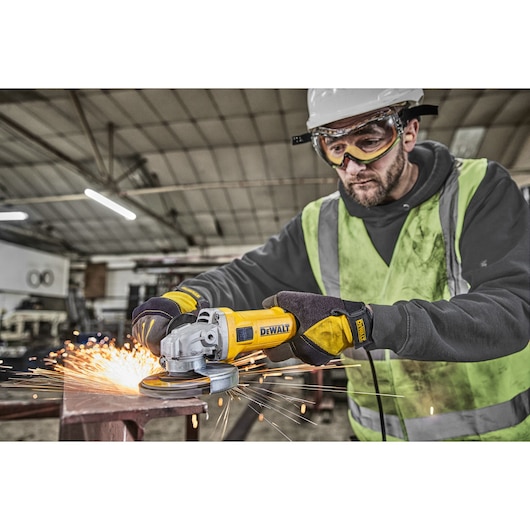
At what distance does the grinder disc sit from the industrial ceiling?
82cm

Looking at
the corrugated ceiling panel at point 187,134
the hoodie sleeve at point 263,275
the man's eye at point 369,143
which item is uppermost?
the corrugated ceiling panel at point 187,134

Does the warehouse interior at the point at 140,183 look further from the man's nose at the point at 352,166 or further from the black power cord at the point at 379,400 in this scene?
the black power cord at the point at 379,400

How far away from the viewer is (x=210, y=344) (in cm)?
146

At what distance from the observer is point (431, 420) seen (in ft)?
6.56

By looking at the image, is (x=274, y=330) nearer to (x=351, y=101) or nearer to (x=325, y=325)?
(x=325, y=325)

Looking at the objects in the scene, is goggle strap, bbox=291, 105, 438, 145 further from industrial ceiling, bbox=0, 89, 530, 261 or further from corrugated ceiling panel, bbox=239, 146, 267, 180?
corrugated ceiling panel, bbox=239, 146, 267, 180

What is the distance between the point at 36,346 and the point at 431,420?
1824 mm

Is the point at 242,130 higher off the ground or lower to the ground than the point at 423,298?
higher

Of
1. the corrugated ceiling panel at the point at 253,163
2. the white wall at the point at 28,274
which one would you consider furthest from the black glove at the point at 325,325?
the white wall at the point at 28,274

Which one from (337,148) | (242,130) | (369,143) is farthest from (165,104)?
(369,143)

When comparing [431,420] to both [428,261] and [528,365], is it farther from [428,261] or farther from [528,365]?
[428,261]

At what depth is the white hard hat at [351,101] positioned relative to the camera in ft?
6.38

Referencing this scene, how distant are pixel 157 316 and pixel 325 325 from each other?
0.63 meters

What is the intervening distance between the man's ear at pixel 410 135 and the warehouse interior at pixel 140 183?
11 cm
